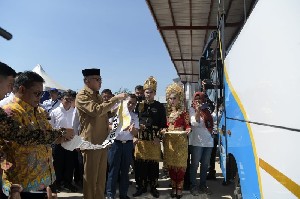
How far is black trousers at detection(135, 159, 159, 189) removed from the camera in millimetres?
5398

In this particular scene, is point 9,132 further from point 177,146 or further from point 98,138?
point 177,146

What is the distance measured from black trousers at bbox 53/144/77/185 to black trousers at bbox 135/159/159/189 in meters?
1.52

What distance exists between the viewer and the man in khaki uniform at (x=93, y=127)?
3957 mm

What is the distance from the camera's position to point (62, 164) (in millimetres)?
6090

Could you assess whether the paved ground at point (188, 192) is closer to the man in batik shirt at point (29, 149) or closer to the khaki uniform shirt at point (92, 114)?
the khaki uniform shirt at point (92, 114)

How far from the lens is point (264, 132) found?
7.33ft

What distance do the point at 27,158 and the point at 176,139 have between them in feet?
10.3

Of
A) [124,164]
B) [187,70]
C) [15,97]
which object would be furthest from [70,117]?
[187,70]

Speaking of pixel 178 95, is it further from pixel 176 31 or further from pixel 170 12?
pixel 176 31

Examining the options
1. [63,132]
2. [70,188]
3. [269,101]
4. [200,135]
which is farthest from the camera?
[70,188]

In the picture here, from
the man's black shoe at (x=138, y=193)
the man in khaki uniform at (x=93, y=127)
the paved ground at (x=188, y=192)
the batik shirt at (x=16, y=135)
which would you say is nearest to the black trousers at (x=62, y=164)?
the paved ground at (x=188, y=192)

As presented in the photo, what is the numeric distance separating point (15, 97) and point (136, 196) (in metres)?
3.42

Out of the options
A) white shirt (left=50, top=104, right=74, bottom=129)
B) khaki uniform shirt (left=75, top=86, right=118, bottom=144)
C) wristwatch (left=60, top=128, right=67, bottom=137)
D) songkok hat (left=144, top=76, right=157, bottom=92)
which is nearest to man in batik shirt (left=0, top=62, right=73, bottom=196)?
wristwatch (left=60, top=128, right=67, bottom=137)

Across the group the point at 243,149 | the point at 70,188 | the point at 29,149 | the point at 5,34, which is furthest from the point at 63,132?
the point at 70,188
